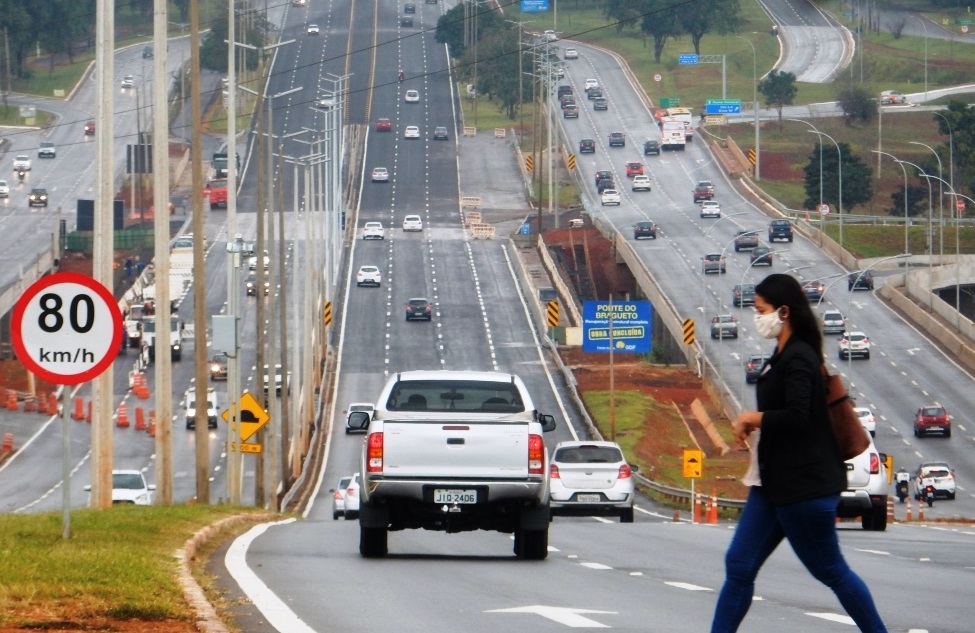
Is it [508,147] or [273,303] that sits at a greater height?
[508,147]

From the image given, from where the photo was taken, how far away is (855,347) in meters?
81.2

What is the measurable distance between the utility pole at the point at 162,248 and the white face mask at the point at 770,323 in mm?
19894

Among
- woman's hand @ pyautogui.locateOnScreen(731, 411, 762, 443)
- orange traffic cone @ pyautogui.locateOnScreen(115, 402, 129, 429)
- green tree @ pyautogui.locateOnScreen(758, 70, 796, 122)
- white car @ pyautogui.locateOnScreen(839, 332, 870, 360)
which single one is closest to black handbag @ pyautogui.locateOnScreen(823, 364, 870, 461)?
woman's hand @ pyautogui.locateOnScreen(731, 411, 762, 443)

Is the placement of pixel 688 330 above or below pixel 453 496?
below

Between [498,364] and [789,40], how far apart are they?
124m

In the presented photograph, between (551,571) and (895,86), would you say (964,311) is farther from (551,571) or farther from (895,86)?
(551,571)

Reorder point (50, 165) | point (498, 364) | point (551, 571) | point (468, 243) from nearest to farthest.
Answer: point (551, 571) → point (498, 364) → point (468, 243) → point (50, 165)

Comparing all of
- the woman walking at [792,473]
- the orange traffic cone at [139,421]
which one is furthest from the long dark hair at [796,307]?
the orange traffic cone at [139,421]

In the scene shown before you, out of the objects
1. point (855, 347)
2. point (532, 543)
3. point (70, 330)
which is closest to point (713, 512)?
point (532, 543)

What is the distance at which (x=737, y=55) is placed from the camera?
181250mm

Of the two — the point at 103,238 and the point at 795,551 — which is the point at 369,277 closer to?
the point at 103,238

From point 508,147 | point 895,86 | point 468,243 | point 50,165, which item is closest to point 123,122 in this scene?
point 50,165

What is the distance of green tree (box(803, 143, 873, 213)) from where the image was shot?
12025 centimetres

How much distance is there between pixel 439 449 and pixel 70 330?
4.38m
